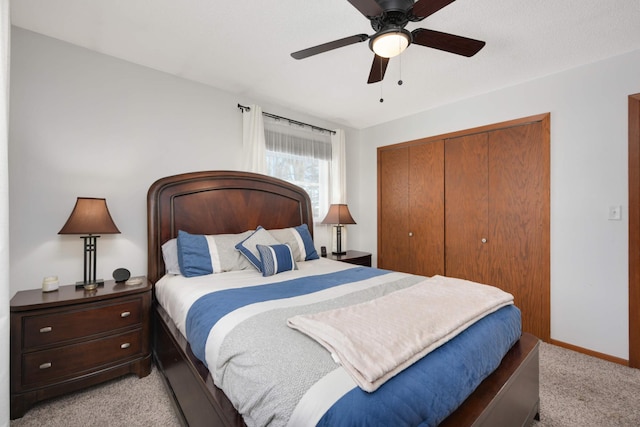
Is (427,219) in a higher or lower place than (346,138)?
lower

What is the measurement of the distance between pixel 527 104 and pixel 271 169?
2.78 meters

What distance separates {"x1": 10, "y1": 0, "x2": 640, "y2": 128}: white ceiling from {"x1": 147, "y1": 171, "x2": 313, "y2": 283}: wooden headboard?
1.01 meters

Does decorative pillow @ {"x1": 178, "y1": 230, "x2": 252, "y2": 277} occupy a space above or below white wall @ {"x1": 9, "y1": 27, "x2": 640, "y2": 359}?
below

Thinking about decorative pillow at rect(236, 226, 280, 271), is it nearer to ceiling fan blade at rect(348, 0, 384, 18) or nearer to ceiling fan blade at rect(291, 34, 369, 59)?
ceiling fan blade at rect(291, 34, 369, 59)

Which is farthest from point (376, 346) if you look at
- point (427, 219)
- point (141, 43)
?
point (427, 219)

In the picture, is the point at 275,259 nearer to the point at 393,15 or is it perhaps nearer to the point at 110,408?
the point at 110,408

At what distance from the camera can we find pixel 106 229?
2111 mm

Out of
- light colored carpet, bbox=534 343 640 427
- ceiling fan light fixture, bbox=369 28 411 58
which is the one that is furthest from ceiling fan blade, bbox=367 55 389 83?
light colored carpet, bbox=534 343 640 427

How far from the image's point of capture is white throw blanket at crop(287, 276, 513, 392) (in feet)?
3.09

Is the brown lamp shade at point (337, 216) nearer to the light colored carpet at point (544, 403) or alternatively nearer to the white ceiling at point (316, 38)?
the white ceiling at point (316, 38)

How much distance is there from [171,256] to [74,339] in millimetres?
788

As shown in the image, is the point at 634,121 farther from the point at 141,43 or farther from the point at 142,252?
the point at 142,252

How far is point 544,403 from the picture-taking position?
1.88m

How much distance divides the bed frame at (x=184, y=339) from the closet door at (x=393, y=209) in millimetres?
1219
